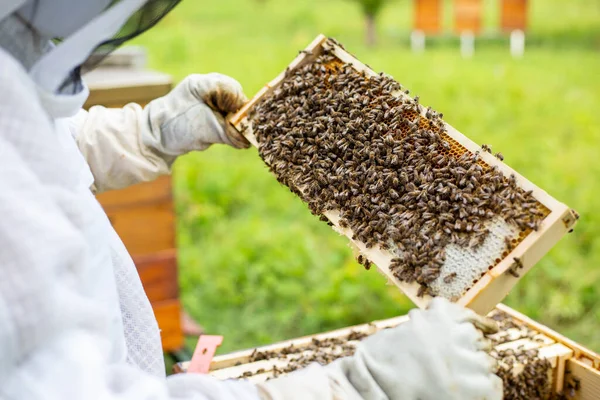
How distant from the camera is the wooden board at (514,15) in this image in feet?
41.4

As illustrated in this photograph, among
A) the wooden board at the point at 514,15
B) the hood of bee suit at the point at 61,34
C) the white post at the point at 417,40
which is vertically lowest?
the hood of bee suit at the point at 61,34

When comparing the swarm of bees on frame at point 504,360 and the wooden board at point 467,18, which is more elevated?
the wooden board at point 467,18

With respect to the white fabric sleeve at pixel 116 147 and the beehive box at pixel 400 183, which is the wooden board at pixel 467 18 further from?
the white fabric sleeve at pixel 116 147

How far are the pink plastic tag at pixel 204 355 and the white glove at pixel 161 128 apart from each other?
74 cm

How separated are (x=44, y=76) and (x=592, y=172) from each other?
251 inches

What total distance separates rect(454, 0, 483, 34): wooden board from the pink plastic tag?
38.1 feet

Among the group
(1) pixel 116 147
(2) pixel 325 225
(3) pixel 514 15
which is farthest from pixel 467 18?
(1) pixel 116 147

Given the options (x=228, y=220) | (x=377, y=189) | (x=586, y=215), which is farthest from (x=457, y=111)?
(x=377, y=189)

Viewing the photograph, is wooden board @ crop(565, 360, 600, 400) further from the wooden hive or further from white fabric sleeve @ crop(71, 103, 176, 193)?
the wooden hive

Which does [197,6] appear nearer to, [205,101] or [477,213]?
[205,101]

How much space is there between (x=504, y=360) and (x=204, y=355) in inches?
46.9

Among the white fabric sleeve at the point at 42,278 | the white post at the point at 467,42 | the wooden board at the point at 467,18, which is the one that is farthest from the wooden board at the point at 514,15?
the white fabric sleeve at the point at 42,278

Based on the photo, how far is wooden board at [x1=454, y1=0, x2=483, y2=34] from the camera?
41.9ft

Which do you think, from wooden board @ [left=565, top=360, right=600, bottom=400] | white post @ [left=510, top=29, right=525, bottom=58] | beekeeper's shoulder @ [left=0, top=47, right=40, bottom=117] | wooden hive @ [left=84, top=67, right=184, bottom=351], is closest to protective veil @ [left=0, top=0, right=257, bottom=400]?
beekeeper's shoulder @ [left=0, top=47, right=40, bottom=117]
